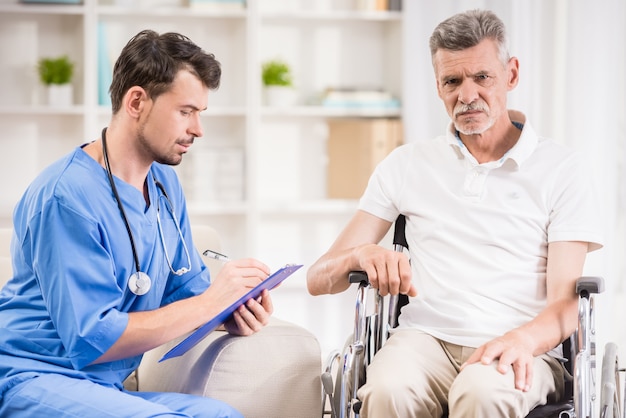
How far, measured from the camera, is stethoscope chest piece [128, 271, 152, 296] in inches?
68.9

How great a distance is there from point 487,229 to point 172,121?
30.7 inches

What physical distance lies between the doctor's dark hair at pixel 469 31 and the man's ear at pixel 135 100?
762 millimetres

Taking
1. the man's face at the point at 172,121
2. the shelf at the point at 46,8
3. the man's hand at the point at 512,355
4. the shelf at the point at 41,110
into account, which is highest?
the shelf at the point at 46,8

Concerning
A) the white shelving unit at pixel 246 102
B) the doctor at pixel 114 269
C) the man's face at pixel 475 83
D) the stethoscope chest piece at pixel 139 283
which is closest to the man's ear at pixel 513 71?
the man's face at pixel 475 83

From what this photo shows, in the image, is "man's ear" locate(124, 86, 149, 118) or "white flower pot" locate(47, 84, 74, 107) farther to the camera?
"white flower pot" locate(47, 84, 74, 107)

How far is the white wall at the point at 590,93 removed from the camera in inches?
122

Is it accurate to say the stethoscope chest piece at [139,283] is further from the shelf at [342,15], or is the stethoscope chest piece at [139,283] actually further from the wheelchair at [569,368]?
the shelf at [342,15]

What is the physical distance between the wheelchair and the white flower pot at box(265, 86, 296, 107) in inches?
79.2

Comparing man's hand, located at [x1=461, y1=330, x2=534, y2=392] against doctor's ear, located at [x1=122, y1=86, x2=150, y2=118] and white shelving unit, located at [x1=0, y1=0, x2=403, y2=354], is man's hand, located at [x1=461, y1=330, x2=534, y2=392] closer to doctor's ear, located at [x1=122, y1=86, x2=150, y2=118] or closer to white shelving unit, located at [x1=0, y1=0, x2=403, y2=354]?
doctor's ear, located at [x1=122, y1=86, x2=150, y2=118]

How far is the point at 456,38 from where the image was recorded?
2129 millimetres

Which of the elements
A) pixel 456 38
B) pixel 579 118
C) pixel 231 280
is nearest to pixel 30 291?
pixel 231 280

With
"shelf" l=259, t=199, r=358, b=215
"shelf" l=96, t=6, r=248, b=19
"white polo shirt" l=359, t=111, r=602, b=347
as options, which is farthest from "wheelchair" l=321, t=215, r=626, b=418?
"shelf" l=96, t=6, r=248, b=19

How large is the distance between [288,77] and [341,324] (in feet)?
3.89

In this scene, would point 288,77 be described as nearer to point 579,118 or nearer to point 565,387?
point 579,118
